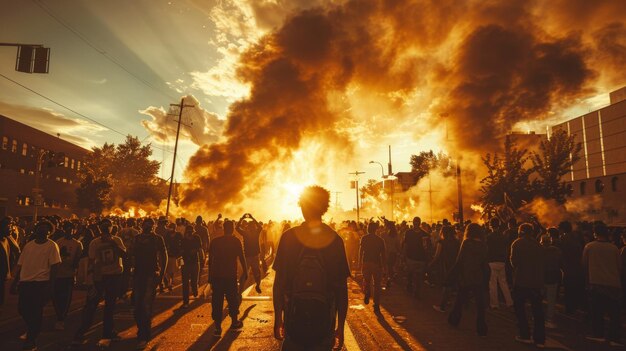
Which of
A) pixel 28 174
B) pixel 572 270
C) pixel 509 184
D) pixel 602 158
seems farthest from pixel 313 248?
pixel 602 158

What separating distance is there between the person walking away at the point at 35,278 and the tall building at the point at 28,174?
28.0 meters

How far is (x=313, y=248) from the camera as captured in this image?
2867mm

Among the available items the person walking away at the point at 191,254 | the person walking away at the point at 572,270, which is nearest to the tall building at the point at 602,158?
the person walking away at the point at 572,270

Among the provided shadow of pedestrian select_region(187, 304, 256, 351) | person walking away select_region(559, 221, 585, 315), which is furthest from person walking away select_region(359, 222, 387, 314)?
person walking away select_region(559, 221, 585, 315)

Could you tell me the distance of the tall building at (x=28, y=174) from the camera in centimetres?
3491

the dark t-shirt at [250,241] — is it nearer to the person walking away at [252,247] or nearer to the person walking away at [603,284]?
the person walking away at [252,247]

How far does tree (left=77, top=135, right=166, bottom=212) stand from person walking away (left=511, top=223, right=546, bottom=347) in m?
61.4

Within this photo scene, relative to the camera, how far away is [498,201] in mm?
25047

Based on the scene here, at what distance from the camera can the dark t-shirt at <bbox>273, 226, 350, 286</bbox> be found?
290 centimetres

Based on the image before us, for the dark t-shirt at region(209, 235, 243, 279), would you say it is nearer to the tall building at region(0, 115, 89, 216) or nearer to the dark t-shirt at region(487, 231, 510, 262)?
the dark t-shirt at region(487, 231, 510, 262)

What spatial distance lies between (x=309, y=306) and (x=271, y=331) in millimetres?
4481

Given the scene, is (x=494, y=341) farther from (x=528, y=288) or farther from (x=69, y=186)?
(x=69, y=186)

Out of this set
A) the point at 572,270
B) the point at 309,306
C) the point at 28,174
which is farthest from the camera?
the point at 28,174

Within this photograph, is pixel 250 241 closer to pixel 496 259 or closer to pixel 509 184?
pixel 496 259
